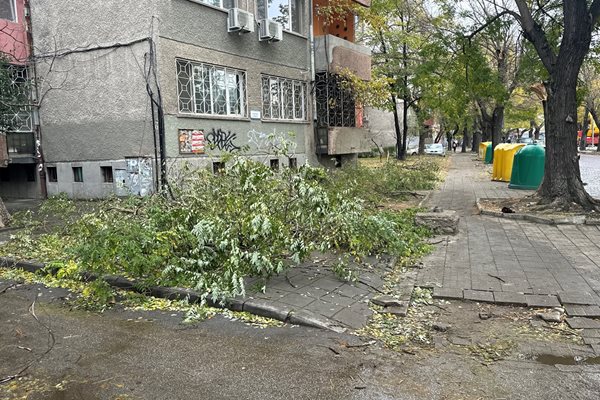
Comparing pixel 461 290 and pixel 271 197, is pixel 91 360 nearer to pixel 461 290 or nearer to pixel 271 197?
pixel 271 197

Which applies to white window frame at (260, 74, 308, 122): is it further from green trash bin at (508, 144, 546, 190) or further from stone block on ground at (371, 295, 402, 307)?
stone block on ground at (371, 295, 402, 307)

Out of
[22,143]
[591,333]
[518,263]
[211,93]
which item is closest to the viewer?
[591,333]

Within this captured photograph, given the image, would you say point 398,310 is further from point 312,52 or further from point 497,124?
point 497,124

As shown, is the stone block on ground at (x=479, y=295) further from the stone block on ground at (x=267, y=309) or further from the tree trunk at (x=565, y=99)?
the tree trunk at (x=565, y=99)

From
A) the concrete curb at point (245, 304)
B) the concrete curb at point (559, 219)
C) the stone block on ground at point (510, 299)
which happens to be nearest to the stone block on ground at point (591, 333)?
the stone block on ground at point (510, 299)

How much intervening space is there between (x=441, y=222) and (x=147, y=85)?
24.8ft

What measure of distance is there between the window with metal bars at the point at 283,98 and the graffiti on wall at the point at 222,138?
1882 mm

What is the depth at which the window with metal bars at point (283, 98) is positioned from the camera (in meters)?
15.5

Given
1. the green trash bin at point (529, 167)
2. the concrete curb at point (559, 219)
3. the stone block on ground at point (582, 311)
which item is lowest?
the stone block on ground at point (582, 311)

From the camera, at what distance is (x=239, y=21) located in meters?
13.4

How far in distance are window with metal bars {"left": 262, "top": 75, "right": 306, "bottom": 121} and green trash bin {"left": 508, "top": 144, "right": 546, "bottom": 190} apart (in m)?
7.36

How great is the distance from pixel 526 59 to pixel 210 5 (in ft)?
28.7

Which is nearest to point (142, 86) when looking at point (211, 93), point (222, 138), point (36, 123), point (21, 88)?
point (211, 93)

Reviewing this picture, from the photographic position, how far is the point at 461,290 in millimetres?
5527
